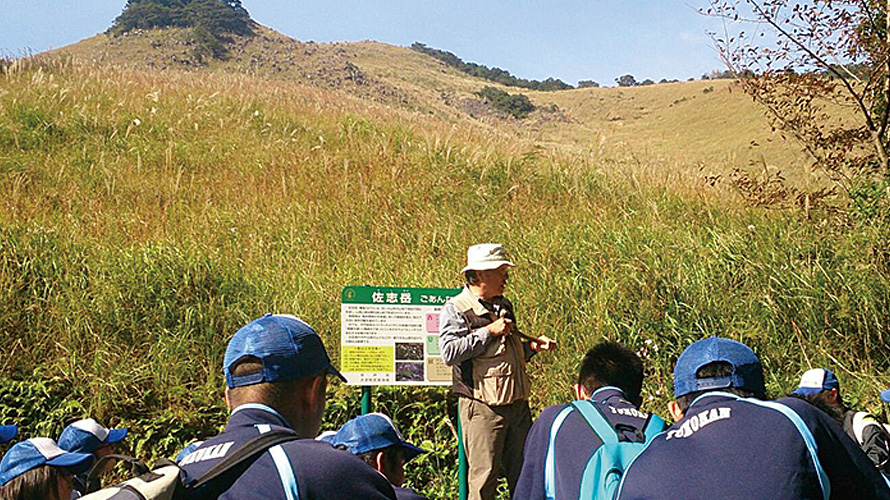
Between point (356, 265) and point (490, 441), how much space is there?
3637 millimetres

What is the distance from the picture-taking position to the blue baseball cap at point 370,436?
3400 millimetres

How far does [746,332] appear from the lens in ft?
22.5

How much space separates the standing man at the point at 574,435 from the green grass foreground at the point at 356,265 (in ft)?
8.85

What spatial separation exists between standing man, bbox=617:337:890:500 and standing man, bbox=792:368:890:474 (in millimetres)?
1373

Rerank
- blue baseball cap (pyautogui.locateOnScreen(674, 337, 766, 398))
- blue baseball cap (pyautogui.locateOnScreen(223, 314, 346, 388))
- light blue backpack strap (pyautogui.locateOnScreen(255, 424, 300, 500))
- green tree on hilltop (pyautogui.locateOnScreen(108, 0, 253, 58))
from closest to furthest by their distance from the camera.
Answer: light blue backpack strap (pyautogui.locateOnScreen(255, 424, 300, 500)), blue baseball cap (pyautogui.locateOnScreen(223, 314, 346, 388)), blue baseball cap (pyautogui.locateOnScreen(674, 337, 766, 398)), green tree on hilltop (pyautogui.locateOnScreen(108, 0, 253, 58))

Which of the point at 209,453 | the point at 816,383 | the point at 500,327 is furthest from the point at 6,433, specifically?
the point at 816,383

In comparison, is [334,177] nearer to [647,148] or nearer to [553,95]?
[647,148]

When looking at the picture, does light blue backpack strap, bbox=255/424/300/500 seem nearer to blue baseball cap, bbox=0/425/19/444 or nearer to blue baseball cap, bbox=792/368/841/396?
blue baseball cap, bbox=0/425/19/444

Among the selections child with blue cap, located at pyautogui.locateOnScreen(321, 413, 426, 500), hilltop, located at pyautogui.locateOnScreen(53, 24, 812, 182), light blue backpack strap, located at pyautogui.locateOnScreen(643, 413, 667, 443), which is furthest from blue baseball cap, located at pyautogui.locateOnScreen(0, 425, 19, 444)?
hilltop, located at pyautogui.locateOnScreen(53, 24, 812, 182)

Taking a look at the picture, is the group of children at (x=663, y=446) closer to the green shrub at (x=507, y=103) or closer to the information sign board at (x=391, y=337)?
the information sign board at (x=391, y=337)

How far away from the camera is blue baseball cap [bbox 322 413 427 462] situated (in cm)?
340

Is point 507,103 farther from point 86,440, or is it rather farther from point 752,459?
point 752,459

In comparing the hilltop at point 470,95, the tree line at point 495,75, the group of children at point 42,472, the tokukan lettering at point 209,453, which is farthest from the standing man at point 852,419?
the tree line at point 495,75

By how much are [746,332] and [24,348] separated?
6267 millimetres
